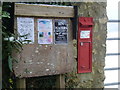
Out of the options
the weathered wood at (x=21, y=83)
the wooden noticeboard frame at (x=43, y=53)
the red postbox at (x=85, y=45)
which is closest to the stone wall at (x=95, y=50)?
the red postbox at (x=85, y=45)

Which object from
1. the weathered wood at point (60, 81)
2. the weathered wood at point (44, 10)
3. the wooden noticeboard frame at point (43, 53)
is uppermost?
the weathered wood at point (44, 10)

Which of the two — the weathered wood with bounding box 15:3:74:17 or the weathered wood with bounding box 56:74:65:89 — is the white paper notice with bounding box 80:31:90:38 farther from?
the weathered wood with bounding box 56:74:65:89

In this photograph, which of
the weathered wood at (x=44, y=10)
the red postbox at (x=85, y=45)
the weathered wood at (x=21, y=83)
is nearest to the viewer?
the weathered wood at (x=44, y=10)

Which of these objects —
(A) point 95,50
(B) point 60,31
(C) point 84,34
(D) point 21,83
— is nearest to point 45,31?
(B) point 60,31

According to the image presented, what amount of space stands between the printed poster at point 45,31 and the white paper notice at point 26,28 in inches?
4.3

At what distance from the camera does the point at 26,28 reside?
287 cm

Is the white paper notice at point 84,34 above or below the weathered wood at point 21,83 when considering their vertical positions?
above

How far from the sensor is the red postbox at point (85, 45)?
143 inches

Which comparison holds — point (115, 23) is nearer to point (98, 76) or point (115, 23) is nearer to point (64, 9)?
point (98, 76)

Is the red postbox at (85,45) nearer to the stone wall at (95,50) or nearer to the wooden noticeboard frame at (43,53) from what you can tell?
the stone wall at (95,50)

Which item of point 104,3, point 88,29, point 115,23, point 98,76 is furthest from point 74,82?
point 115,23

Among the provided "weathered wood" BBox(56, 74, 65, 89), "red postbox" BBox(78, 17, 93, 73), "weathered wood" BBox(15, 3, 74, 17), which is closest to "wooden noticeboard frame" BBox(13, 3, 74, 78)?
"weathered wood" BBox(15, 3, 74, 17)

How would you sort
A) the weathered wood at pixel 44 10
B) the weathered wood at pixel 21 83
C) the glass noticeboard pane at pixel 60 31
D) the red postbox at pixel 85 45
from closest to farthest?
the weathered wood at pixel 44 10 < the weathered wood at pixel 21 83 < the glass noticeboard pane at pixel 60 31 < the red postbox at pixel 85 45

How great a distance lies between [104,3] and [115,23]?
0.97 meters
